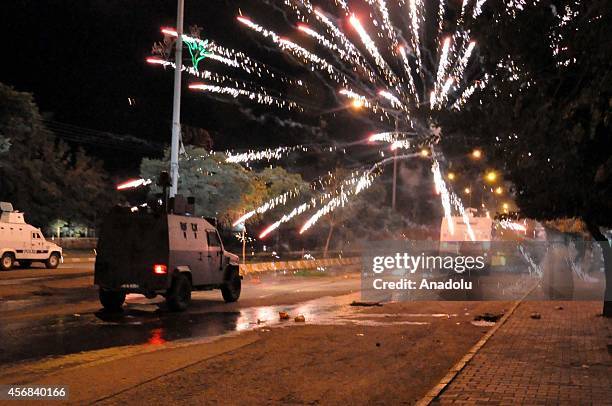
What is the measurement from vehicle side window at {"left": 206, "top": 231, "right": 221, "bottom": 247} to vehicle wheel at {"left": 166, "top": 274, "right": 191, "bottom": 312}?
201cm

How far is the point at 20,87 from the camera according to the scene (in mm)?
46250

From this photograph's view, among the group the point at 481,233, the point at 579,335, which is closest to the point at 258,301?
the point at 579,335

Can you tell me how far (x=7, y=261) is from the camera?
3081 cm

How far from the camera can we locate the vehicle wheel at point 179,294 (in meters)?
16.8

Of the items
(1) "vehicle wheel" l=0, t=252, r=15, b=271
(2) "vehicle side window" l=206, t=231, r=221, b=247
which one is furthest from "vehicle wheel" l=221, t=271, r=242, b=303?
(1) "vehicle wheel" l=0, t=252, r=15, b=271

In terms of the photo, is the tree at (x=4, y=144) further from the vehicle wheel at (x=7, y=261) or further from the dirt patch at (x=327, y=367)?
the dirt patch at (x=327, y=367)

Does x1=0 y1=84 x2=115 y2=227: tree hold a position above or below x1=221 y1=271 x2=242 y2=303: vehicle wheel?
above

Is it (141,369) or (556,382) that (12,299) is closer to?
(141,369)

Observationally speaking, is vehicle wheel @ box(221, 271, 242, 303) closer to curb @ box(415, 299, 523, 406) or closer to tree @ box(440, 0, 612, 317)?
curb @ box(415, 299, 523, 406)

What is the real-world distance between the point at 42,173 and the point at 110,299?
34085 millimetres

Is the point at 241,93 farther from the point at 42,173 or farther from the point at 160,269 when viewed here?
the point at 42,173

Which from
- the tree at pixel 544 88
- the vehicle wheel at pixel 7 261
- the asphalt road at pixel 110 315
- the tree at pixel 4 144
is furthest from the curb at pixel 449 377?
the tree at pixel 4 144

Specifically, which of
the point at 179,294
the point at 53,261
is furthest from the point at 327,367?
the point at 53,261

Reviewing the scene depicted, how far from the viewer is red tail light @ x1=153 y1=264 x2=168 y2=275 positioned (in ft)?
54.5
